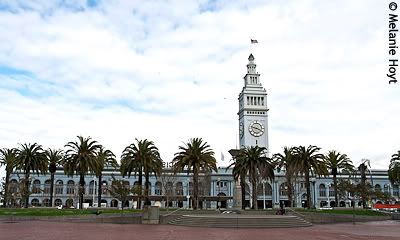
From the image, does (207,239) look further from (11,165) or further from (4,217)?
(11,165)

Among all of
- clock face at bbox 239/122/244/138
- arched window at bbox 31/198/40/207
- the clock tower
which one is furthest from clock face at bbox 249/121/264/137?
arched window at bbox 31/198/40/207

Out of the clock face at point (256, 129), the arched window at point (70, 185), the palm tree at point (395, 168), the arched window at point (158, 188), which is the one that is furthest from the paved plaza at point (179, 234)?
the clock face at point (256, 129)

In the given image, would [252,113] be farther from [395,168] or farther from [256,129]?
[395,168]

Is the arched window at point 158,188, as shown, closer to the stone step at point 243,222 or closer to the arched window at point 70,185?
the arched window at point 70,185

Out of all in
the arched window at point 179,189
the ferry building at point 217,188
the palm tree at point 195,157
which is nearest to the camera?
the palm tree at point 195,157

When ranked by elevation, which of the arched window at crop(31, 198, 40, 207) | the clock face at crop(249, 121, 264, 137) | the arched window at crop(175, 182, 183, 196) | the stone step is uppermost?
the clock face at crop(249, 121, 264, 137)

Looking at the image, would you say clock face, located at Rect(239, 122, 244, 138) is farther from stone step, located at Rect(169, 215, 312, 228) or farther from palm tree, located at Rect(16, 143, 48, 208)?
stone step, located at Rect(169, 215, 312, 228)

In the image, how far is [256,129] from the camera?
119812mm

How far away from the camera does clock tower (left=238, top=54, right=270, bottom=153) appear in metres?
119

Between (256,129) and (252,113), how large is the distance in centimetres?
493

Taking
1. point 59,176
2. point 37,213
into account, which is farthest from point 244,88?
point 37,213

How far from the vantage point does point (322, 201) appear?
4461 inches

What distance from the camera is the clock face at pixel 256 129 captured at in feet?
391

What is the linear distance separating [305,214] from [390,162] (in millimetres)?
27481
